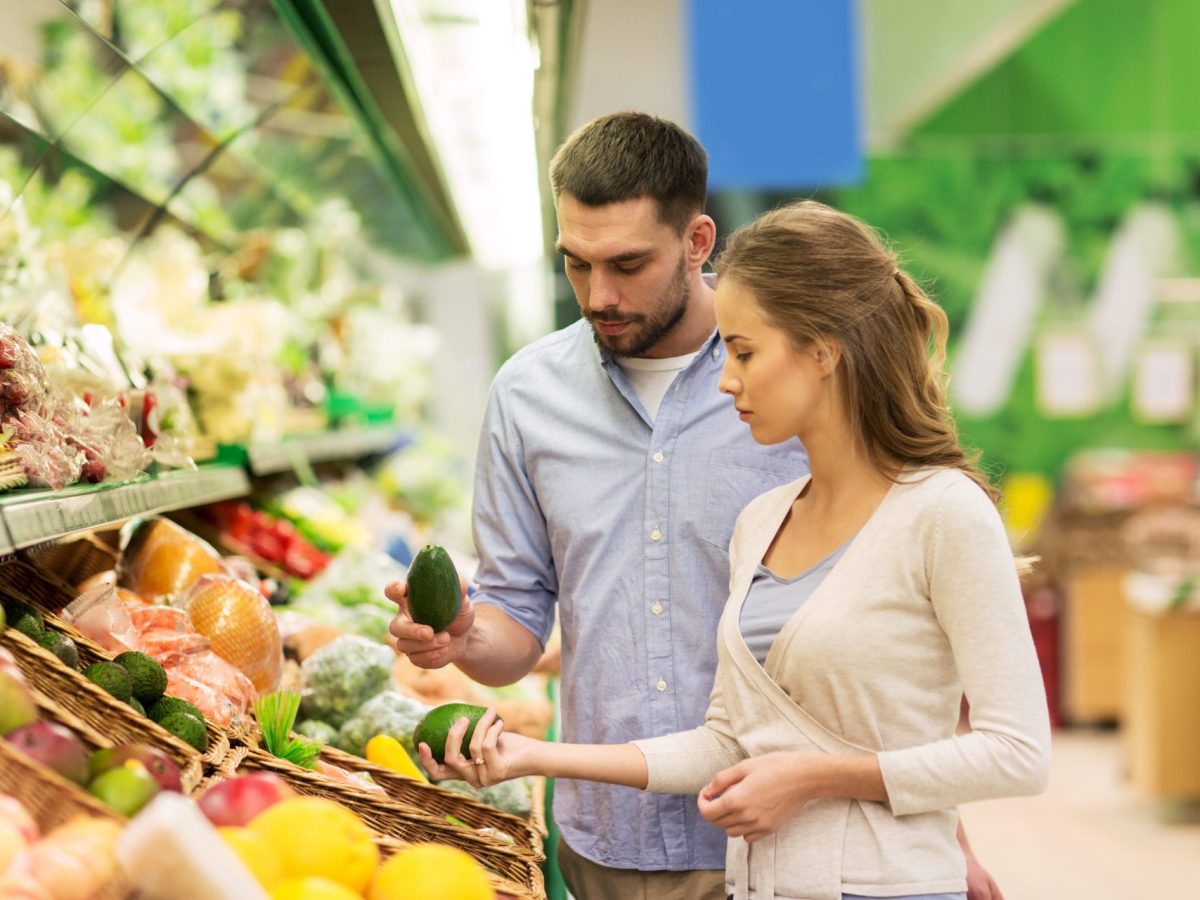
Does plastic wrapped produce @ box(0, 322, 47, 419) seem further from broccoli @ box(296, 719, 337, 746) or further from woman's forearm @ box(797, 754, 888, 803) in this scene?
woman's forearm @ box(797, 754, 888, 803)

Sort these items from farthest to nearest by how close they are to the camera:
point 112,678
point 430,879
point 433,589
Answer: point 433,589 < point 112,678 < point 430,879

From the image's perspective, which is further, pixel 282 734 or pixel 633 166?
pixel 633 166

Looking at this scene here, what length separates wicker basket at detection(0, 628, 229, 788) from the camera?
5.03 feet

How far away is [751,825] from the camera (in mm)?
1579

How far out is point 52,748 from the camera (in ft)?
4.30

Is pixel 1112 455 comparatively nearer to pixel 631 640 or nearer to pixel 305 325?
pixel 305 325

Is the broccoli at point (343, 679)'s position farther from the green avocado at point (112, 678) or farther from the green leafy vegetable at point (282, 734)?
the green avocado at point (112, 678)

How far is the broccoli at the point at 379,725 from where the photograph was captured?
94.1 inches

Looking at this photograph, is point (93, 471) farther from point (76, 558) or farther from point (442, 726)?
point (442, 726)

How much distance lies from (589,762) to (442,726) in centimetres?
20

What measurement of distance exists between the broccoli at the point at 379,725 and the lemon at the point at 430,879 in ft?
3.20

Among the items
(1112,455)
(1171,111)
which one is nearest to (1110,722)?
(1112,455)

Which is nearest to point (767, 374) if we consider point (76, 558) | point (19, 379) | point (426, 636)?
point (426, 636)

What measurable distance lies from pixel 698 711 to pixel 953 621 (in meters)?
0.61
